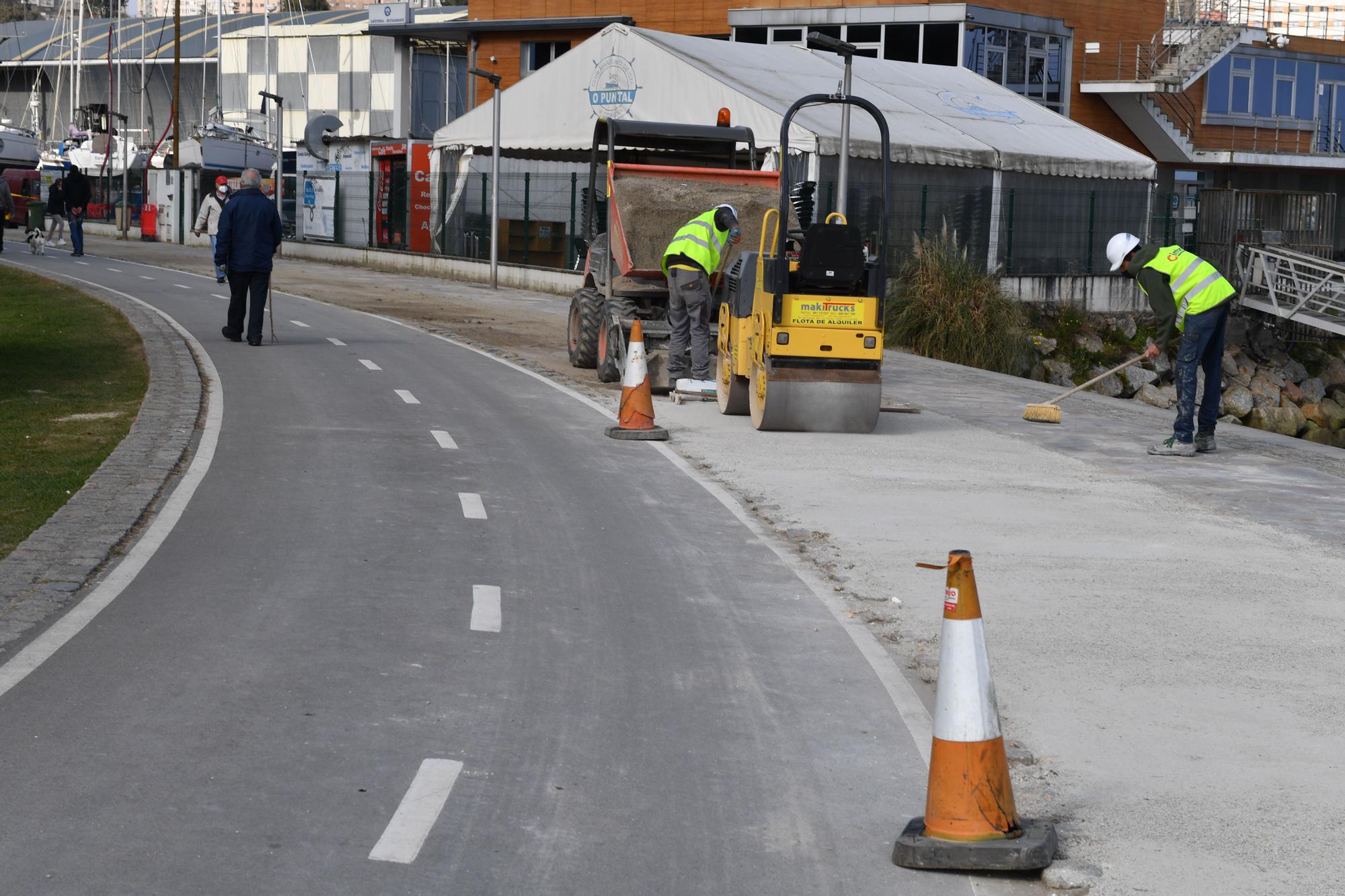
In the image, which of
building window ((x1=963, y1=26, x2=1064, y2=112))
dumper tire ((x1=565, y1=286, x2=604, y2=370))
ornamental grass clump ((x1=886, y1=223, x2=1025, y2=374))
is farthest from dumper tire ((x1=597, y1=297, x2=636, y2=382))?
building window ((x1=963, y1=26, x2=1064, y2=112))

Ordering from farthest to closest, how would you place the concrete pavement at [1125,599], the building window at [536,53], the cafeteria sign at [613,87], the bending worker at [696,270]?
the building window at [536,53] < the cafeteria sign at [613,87] < the bending worker at [696,270] < the concrete pavement at [1125,599]

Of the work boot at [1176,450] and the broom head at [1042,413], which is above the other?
the broom head at [1042,413]

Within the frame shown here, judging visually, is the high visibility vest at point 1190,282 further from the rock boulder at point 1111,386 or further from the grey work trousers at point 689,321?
the rock boulder at point 1111,386

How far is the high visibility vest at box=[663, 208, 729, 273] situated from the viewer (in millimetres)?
16391

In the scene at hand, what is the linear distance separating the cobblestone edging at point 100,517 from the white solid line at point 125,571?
0.10 m

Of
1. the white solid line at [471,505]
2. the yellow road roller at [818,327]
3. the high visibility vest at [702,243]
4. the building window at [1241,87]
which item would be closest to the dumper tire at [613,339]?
the high visibility vest at [702,243]

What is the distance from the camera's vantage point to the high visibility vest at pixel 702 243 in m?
16.4

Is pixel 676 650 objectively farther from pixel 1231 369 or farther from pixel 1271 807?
pixel 1231 369

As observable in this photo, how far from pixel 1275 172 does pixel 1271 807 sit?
50707 mm

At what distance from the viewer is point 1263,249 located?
109ft

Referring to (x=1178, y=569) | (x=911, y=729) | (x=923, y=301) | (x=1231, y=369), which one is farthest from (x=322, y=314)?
(x=911, y=729)

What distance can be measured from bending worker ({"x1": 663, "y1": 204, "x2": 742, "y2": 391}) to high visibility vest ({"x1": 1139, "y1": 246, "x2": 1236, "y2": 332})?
4.10 m

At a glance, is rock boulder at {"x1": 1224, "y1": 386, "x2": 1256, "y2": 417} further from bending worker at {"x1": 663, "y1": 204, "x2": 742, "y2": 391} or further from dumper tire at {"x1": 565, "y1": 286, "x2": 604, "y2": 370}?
bending worker at {"x1": 663, "y1": 204, "x2": 742, "y2": 391}

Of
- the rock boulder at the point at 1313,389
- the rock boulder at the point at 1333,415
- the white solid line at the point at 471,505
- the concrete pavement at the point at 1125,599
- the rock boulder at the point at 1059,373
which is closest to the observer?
the concrete pavement at the point at 1125,599
